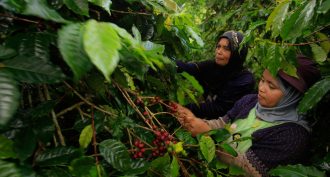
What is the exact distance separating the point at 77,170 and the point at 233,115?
4.96ft

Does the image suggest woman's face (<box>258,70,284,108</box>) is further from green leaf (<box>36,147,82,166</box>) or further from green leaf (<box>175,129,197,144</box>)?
green leaf (<box>36,147,82,166</box>)

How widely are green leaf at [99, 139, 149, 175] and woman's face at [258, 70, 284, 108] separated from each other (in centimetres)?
102

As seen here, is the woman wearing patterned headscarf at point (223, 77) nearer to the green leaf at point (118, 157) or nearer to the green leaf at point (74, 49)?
the green leaf at point (118, 157)

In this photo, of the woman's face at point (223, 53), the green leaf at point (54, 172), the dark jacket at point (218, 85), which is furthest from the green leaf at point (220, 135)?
the woman's face at point (223, 53)

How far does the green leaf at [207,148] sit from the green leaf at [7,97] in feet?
2.23

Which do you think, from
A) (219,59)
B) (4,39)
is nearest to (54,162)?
(4,39)

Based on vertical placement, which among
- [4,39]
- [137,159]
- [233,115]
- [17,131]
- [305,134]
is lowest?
[233,115]

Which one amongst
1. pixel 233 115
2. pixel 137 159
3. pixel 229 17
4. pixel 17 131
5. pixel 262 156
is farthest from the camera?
pixel 229 17

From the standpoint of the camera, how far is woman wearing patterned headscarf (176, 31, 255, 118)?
2.57 m

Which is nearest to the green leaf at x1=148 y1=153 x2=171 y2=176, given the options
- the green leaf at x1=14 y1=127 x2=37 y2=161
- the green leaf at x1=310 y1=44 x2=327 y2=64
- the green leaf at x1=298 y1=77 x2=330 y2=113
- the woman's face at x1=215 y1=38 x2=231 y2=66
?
the green leaf at x1=14 y1=127 x2=37 y2=161

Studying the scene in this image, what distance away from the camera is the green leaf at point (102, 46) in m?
0.53

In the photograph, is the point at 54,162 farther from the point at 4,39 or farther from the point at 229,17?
the point at 229,17

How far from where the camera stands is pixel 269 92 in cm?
174

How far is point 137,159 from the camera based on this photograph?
3.23ft
